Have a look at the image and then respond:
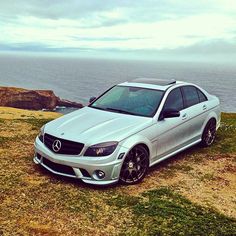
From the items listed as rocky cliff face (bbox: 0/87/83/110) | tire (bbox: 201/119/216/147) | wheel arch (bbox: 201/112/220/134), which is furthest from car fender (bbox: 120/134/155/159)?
rocky cliff face (bbox: 0/87/83/110)

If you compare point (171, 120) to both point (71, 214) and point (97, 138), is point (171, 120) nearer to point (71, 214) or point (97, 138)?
point (97, 138)

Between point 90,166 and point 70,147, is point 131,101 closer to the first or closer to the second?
point 70,147

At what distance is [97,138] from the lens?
678cm

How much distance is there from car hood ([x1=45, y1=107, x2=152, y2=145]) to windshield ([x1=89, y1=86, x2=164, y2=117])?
0.29m

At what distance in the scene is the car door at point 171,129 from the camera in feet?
25.6

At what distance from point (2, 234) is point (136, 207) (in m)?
2.24

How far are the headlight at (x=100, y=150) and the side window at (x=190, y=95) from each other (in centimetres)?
318

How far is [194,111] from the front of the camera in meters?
9.21

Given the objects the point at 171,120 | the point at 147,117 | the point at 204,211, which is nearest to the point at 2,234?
the point at 204,211

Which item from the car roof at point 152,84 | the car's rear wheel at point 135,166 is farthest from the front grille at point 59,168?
the car roof at point 152,84

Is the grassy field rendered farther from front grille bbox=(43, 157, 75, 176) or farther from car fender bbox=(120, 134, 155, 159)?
car fender bbox=(120, 134, 155, 159)

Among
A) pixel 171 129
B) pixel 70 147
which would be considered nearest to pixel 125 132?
pixel 70 147

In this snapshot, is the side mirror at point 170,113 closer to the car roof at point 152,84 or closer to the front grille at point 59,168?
the car roof at point 152,84

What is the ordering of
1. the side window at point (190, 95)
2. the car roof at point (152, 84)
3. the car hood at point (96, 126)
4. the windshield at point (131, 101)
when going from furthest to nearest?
the side window at point (190, 95)
the car roof at point (152, 84)
the windshield at point (131, 101)
the car hood at point (96, 126)
